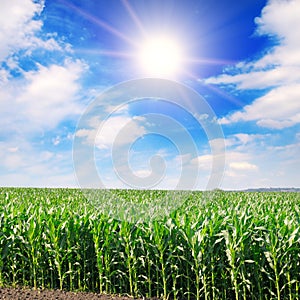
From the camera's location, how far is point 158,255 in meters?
7.10

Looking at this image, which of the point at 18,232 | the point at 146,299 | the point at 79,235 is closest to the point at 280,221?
the point at 146,299

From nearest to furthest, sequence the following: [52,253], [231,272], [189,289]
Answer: [231,272], [189,289], [52,253]

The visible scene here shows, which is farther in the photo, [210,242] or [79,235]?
[79,235]

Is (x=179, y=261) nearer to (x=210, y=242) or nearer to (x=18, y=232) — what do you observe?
(x=210, y=242)

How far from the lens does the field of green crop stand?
22.4 ft

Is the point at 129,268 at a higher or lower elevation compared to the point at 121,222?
lower

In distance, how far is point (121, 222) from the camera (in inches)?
297

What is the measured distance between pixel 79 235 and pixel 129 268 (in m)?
1.39

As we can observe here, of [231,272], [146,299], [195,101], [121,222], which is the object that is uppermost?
[195,101]

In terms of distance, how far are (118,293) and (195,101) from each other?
722 cm

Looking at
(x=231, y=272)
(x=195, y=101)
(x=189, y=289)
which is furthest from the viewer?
(x=195, y=101)

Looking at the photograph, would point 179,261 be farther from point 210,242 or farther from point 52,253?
point 52,253

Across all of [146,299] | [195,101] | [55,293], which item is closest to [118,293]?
[146,299]

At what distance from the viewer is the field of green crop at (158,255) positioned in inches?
269
